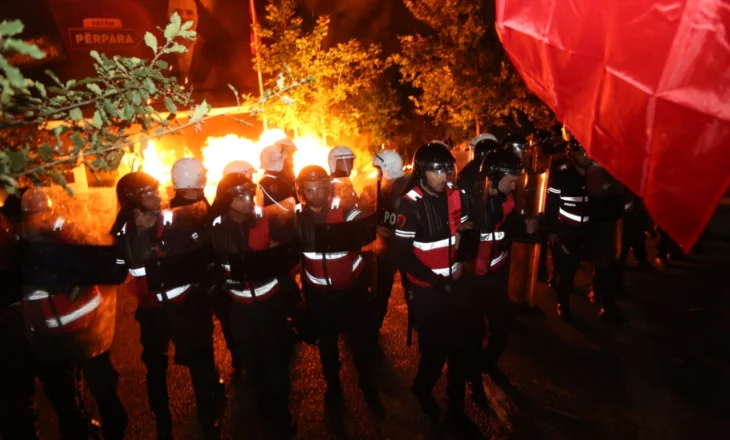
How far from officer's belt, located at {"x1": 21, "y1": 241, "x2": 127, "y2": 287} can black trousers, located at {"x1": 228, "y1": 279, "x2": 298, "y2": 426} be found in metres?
0.95

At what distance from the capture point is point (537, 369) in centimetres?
500

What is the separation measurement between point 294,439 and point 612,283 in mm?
4092

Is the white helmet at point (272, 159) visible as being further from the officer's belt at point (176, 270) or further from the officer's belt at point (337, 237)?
the officer's belt at point (176, 270)

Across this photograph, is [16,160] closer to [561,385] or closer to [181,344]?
[181,344]

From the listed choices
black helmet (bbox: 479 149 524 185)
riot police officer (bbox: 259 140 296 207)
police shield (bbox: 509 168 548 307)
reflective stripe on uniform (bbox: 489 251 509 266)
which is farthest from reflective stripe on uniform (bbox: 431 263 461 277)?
riot police officer (bbox: 259 140 296 207)

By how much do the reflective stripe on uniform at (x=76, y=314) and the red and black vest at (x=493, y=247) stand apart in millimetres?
3115

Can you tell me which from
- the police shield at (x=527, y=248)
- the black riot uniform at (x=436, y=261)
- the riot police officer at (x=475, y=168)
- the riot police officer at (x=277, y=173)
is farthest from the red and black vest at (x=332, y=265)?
the police shield at (x=527, y=248)

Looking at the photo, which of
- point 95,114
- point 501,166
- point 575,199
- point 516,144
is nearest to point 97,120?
point 95,114

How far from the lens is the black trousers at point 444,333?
3961 millimetres

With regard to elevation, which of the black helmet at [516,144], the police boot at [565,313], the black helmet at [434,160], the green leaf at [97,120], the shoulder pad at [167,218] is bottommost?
the police boot at [565,313]

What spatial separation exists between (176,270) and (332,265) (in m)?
1.22

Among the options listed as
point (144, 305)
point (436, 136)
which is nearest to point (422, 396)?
point (144, 305)

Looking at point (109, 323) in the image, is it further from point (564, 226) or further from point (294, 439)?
point (564, 226)

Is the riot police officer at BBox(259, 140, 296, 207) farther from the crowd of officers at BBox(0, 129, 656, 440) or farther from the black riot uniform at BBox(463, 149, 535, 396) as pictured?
the black riot uniform at BBox(463, 149, 535, 396)
